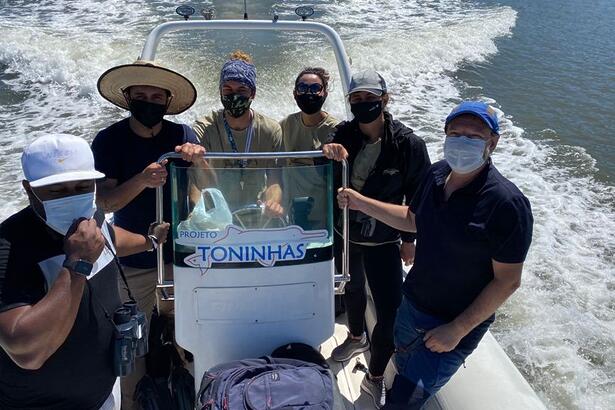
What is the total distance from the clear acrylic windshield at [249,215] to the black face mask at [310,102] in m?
0.70

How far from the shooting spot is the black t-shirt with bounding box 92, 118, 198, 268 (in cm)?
224

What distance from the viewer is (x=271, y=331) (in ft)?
6.56

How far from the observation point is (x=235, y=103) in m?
2.45

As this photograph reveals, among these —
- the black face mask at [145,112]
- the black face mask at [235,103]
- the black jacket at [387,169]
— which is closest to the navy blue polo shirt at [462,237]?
the black jacket at [387,169]

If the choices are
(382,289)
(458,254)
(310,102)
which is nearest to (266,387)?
(458,254)

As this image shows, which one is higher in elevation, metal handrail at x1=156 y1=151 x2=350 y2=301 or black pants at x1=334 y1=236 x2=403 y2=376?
metal handrail at x1=156 y1=151 x2=350 y2=301

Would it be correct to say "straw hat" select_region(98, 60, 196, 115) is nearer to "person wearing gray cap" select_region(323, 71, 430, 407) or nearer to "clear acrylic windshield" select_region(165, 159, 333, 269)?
"clear acrylic windshield" select_region(165, 159, 333, 269)

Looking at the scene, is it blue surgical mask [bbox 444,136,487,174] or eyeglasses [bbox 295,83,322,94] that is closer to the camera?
blue surgical mask [bbox 444,136,487,174]

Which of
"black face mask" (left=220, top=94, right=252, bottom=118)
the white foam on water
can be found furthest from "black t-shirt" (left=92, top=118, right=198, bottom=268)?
the white foam on water

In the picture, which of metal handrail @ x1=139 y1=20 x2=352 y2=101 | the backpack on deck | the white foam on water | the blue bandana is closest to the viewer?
the backpack on deck

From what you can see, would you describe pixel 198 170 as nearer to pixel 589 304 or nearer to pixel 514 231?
pixel 514 231

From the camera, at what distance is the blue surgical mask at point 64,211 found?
1431 mm

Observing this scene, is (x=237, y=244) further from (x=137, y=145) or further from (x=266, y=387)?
(x=137, y=145)

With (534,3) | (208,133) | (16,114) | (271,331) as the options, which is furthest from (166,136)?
(534,3)
